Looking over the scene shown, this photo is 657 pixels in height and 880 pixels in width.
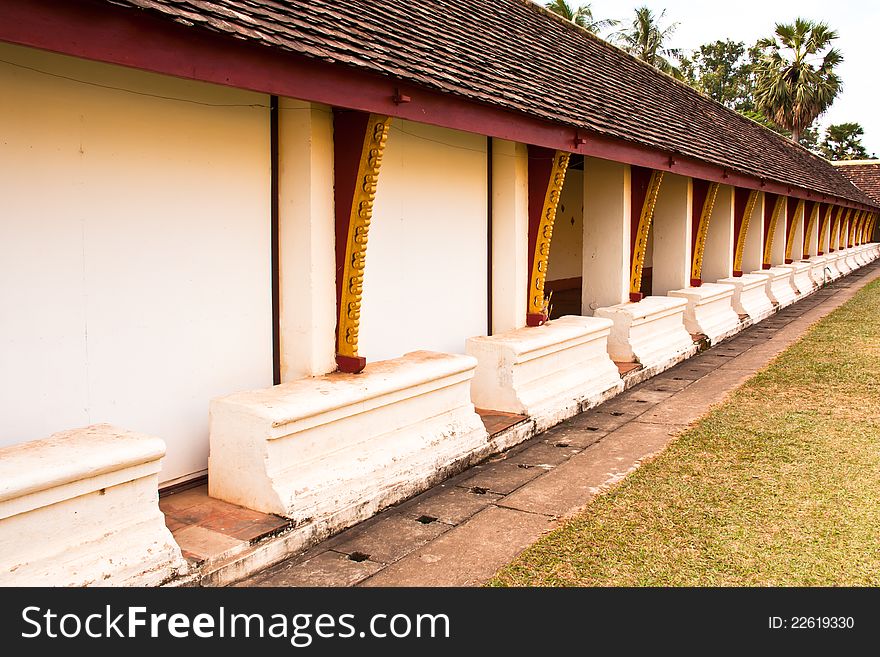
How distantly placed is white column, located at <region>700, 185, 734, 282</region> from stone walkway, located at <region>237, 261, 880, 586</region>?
528 cm

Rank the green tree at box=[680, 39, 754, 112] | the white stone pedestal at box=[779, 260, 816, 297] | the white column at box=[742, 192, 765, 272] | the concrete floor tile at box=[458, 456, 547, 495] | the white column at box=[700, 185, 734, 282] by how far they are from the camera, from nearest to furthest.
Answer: the concrete floor tile at box=[458, 456, 547, 495], the white column at box=[700, 185, 734, 282], the white column at box=[742, 192, 765, 272], the white stone pedestal at box=[779, 260, 816, 297], the green tree at box=[680, 39, 754, 112]

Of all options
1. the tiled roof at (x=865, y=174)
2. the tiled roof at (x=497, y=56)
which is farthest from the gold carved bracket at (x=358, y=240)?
the tiled roof at (x=865, y=174)

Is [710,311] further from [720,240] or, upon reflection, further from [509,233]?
[509,233]

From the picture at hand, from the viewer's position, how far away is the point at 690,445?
6227 millimetres

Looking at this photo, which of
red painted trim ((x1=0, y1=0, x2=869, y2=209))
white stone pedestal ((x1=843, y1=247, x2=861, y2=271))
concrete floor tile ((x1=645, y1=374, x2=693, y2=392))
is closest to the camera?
red painted trim ((x1=0, y1=0, x2=869, y2=209))

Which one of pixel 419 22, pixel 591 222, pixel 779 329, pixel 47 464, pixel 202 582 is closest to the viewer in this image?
pixel 47 464

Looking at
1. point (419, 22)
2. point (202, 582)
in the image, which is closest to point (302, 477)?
point (202, 582)

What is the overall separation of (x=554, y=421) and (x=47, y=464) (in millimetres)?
4392

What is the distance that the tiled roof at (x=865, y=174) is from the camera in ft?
124

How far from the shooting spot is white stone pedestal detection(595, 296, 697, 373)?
8898 millimetres

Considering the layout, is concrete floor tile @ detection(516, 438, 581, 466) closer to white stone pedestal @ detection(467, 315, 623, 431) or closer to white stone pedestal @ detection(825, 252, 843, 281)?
white stone pedestal @ detection(467, 315, 623, 431)

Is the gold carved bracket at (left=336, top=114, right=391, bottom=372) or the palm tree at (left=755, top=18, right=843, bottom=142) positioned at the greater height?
the palm tree at (left=755, top=18, right=843, bottom=142)

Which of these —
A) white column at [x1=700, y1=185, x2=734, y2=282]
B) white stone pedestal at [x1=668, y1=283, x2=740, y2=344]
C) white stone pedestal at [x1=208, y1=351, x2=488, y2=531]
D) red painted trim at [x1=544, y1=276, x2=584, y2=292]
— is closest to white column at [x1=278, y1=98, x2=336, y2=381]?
white stone pedestal at [x1=208, y1=351, x2=488, y2=531]
